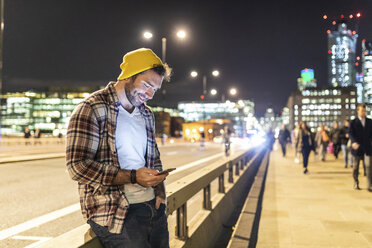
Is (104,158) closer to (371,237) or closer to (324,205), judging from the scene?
(371,237)

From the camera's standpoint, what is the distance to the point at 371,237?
5.77 meters

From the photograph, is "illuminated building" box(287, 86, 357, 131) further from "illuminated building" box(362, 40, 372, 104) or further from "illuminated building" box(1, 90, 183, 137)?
"illuminated building" box(1, 90, 183, 137)

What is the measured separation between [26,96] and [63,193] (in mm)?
168264

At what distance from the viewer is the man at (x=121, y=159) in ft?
6.83

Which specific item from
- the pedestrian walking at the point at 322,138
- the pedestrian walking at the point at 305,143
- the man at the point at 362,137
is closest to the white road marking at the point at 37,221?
the man at the point at 362,137

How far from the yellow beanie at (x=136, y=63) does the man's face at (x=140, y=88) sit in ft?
0.14

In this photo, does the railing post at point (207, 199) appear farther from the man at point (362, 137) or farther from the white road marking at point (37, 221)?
the man at point (362, 137)

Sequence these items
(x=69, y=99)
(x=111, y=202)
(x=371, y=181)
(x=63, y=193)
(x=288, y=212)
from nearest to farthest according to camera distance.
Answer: (x=111, y=202)
(x=288, y=212)
(x=63, y=193)
(x=371, y=181)
(x=69, y=99)

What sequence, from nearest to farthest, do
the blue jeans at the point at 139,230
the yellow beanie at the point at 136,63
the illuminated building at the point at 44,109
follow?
the blue jeans at the point at 139,230 < the yellow beanie at the point at 136,63 < the illuminated building at the point at 44,109

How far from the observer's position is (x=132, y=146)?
229 cm

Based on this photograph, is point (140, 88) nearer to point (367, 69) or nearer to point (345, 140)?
point (345, 140)

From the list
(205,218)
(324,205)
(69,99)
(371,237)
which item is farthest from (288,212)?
(69,99)

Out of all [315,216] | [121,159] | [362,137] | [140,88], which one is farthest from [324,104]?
[121,159]

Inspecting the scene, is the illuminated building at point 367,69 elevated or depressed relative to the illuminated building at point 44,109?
elevated
